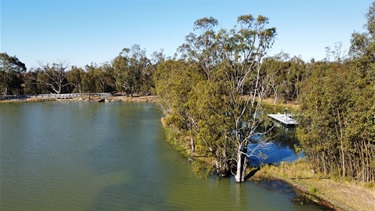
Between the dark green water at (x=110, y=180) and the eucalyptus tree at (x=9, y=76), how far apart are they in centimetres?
5263

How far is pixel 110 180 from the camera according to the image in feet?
65.3

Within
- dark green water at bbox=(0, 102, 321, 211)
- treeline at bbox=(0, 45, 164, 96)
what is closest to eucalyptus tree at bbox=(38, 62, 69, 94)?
treeline at bbox=(0, 45, 164, 96)

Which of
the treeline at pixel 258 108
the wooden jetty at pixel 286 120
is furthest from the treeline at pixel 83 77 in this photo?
the treeline at pixel 258 108

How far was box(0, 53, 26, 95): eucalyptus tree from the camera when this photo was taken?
7762cm

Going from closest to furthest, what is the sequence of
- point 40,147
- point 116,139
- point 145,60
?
point 40,147
point 116,139
point 145,60

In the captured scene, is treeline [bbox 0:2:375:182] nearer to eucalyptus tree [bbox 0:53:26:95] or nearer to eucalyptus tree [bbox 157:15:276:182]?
eucalyptus tree [bbox 157:15:276:182]

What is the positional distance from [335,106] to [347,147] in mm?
2507

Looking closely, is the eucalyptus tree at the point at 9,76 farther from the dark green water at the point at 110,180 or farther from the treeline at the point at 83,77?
the dark green water at the point at 110,180

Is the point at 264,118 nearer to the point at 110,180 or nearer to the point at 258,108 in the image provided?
the point at 258,108

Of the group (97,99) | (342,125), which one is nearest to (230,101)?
(342,125)

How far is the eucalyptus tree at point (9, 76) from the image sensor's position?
255 ft

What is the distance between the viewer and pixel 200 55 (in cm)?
2417

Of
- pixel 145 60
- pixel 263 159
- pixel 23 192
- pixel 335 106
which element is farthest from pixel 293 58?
pixel 23 192

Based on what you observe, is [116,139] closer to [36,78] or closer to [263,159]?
[263,159]
